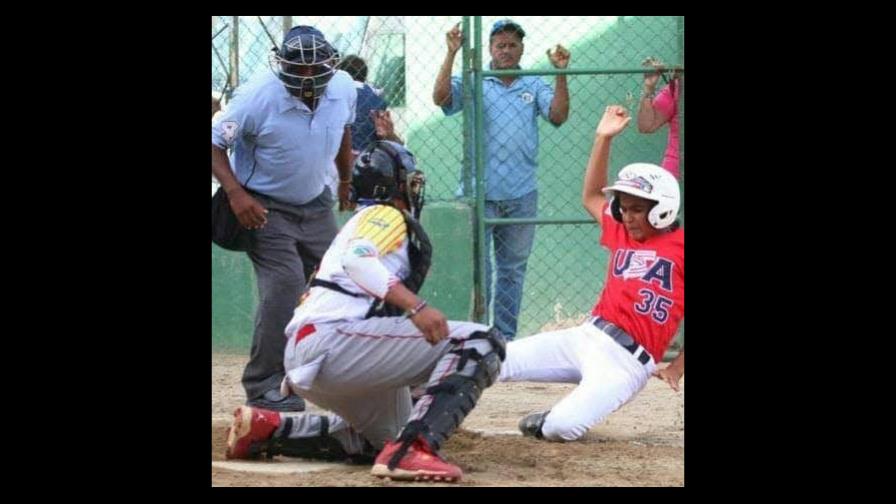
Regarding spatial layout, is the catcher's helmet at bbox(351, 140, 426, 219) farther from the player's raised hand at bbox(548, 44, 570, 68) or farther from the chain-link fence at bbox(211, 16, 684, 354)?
the chain-link fence at bbox(211, 16, 684, 354)

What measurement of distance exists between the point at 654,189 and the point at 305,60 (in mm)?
1910

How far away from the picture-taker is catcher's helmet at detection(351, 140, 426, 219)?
621 centimetres

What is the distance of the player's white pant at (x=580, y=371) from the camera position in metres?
7.06

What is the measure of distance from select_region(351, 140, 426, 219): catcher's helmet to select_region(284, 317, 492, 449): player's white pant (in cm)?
57

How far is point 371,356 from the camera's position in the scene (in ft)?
19.5

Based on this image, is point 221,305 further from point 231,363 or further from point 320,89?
point 320,89

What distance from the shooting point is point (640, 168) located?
7.43 m

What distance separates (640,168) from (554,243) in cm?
293

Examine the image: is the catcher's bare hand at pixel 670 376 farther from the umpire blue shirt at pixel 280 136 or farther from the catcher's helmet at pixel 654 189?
the umpire blue shirt at pixel 280 136

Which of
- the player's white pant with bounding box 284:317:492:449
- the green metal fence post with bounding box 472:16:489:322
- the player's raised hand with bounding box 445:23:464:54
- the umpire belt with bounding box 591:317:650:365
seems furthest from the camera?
the green metal fence post with bounding box 472:16:489:322

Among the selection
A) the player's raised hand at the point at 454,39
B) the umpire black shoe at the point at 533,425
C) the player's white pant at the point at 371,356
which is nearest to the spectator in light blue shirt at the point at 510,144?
the player's raised hand at the point at 454,39

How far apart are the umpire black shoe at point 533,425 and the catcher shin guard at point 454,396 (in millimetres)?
1204

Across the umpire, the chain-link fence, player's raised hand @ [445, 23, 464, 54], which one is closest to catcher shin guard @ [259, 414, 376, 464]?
the umpire

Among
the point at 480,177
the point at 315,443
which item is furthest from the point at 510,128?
the point at 315,443
